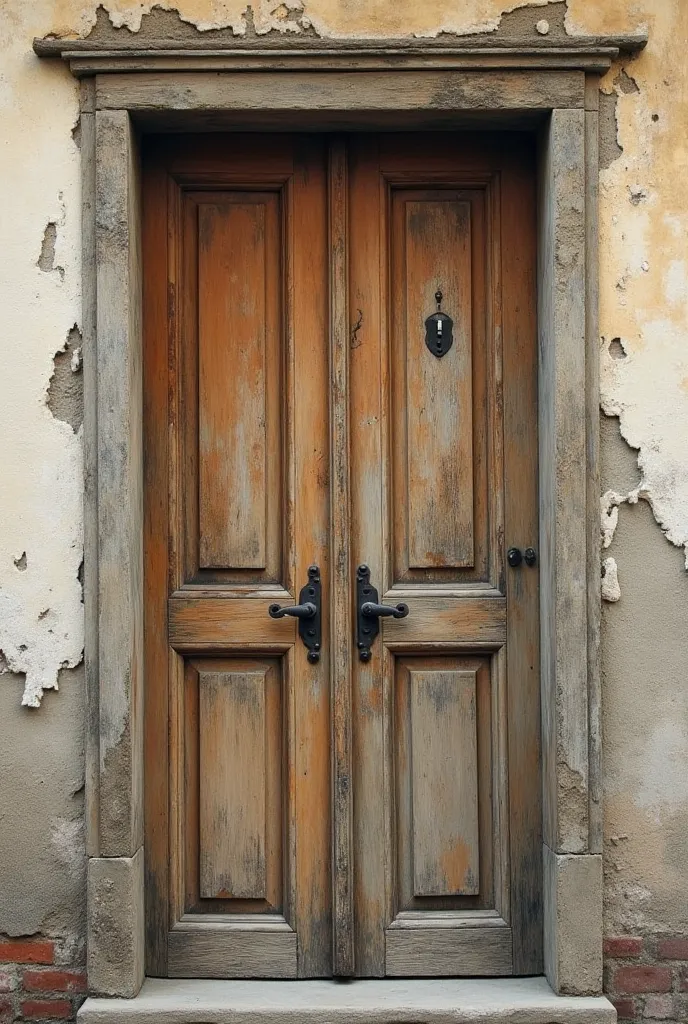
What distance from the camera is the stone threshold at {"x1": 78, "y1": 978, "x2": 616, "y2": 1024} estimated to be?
10.5ft

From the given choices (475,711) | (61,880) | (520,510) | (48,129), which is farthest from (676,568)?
(48,129)

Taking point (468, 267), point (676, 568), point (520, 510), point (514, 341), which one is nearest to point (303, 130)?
point (468, 267)

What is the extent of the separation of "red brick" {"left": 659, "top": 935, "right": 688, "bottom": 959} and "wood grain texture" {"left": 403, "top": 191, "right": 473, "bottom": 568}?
1157mm

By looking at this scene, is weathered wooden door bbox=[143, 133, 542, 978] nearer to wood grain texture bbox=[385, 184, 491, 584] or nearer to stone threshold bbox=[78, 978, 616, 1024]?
wood grain texture bbox=[385, 184, 491, 584]

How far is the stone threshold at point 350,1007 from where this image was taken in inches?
126

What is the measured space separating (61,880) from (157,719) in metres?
0.50

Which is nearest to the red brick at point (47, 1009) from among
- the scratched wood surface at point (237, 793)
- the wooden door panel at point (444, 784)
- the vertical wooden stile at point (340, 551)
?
the scratched wood surface at point (237, 793)

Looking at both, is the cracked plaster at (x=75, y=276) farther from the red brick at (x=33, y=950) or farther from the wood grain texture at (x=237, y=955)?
the wood grain texture at (x=237, y=955)

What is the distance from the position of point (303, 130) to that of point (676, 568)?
63.1 inches

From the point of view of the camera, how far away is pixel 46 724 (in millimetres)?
3340

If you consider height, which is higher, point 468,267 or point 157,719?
point 468,267

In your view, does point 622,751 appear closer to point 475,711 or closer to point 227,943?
point 475,711

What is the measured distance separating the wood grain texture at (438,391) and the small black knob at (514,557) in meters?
0.11

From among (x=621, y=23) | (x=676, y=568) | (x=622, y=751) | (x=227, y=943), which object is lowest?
(x=227, y=943)
